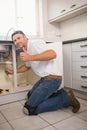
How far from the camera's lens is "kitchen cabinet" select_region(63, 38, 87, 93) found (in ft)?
5.83

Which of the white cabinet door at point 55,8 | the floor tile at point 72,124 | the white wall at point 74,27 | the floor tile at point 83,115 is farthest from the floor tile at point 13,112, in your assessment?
the white cabinet door at point 55,8

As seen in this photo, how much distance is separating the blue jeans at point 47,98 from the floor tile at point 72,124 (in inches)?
9.3

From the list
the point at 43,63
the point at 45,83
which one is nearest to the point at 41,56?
the point at 43,63

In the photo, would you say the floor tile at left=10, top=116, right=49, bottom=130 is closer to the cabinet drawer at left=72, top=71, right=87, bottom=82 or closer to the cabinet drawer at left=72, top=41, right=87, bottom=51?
the cabinet drawer at left=72, top=71, right=87, bottom=82

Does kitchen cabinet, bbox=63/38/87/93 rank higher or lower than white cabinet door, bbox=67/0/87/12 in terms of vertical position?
lower

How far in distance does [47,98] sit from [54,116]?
205mm

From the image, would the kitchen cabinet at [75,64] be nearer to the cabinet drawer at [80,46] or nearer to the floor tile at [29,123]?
the cabinet drawer at [80,46]

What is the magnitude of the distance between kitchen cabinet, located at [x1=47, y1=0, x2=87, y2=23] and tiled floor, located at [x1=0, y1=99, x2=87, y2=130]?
145 cm

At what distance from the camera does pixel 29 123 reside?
1.28 metres

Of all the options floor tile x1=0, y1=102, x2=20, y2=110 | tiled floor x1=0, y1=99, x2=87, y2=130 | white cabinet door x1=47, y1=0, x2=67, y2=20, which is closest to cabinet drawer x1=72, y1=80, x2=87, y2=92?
tiled floor x1=0, y1=99, x2=87, y2=130

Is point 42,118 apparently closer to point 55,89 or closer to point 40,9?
point 55,89

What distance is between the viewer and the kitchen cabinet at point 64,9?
6.89 feet

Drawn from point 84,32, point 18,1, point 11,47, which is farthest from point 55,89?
point 18,1

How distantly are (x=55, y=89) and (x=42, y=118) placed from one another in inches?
13.6
